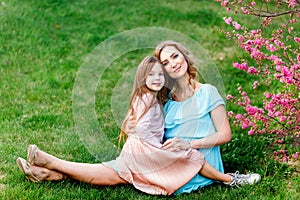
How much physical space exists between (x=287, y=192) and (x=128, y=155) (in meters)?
1.03

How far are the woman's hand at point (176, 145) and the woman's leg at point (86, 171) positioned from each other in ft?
1.22

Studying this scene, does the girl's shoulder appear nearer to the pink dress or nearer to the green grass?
the pink dress

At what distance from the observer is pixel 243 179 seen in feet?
12.3

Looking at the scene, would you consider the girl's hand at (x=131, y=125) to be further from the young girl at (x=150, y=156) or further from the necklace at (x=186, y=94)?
the necklace at (x=186, y=94)

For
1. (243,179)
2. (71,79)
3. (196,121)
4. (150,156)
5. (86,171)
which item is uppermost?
(71,79)

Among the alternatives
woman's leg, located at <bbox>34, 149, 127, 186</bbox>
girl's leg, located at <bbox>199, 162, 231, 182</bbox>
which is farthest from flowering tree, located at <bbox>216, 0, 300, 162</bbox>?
woman's leg, located at <bbox>34, 149, 127, 186</bbox>

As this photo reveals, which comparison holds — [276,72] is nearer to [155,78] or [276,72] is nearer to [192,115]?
[192,115]

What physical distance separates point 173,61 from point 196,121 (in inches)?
16.4

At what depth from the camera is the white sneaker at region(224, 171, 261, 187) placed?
3721mm

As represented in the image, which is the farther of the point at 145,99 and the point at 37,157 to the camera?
the point at 145,99

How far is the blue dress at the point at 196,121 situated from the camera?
367 centimetres

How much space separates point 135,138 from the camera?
11.8 feet

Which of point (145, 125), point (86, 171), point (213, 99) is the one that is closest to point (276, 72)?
point (213, 99)

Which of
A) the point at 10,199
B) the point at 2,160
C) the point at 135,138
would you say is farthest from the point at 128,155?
the point at 2,160
